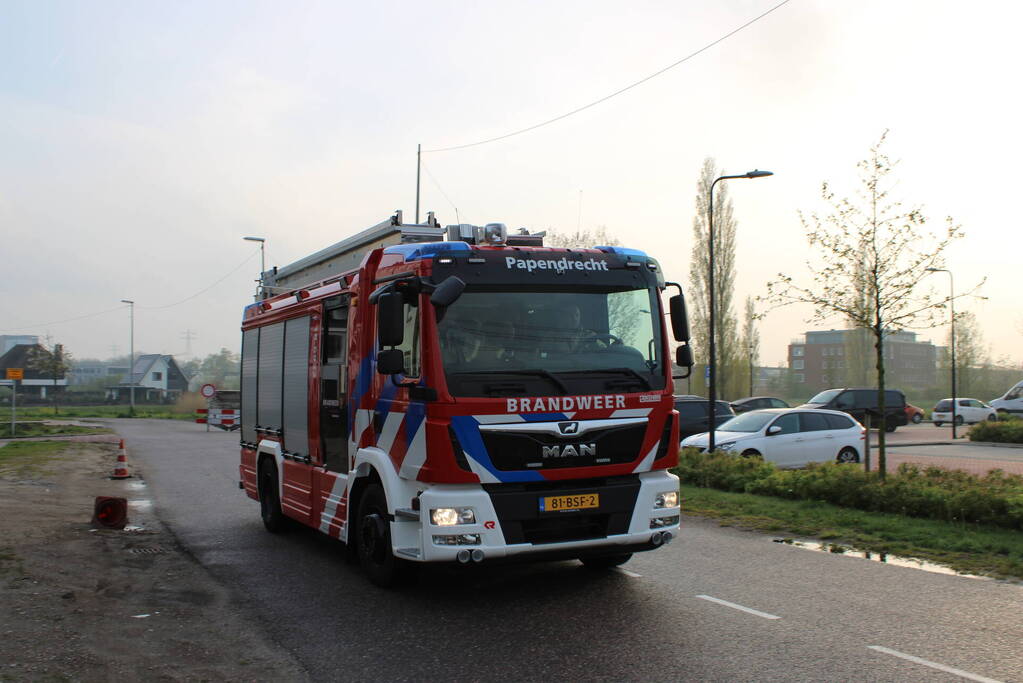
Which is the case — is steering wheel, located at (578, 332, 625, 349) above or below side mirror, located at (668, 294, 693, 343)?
below

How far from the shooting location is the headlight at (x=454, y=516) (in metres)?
6.46

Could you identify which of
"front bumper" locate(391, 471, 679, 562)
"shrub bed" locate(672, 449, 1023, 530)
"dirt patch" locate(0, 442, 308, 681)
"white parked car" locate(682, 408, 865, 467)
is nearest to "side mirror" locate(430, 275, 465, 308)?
"front bumper" locate(391, 471, 679, 562)

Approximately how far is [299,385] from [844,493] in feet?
24.4

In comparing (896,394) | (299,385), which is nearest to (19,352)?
(896,394)

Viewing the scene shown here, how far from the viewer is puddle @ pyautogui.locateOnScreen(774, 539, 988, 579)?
8273 mm

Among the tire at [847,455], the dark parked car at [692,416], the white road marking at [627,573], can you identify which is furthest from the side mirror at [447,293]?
the dark parked car at [692,416]

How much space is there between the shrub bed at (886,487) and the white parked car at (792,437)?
6.65 feet

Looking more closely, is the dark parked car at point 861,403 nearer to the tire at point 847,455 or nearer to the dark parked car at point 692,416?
the dark parked car at point 692,416

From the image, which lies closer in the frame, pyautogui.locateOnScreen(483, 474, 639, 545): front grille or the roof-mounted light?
pyautogui.locateOnScreen(483, 474, 639, 545): front grille

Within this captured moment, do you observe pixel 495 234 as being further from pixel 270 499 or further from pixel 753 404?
pixel 753 404

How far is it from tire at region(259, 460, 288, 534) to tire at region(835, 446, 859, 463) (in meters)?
11.8

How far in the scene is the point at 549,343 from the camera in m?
6.97

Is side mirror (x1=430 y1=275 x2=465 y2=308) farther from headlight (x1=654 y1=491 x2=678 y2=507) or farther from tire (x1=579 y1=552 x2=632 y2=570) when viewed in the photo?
tire (x1=579 y1=552 x2=632 y2=570)

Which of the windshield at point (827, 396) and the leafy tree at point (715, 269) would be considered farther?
the leafy tree at point (715, 269)
